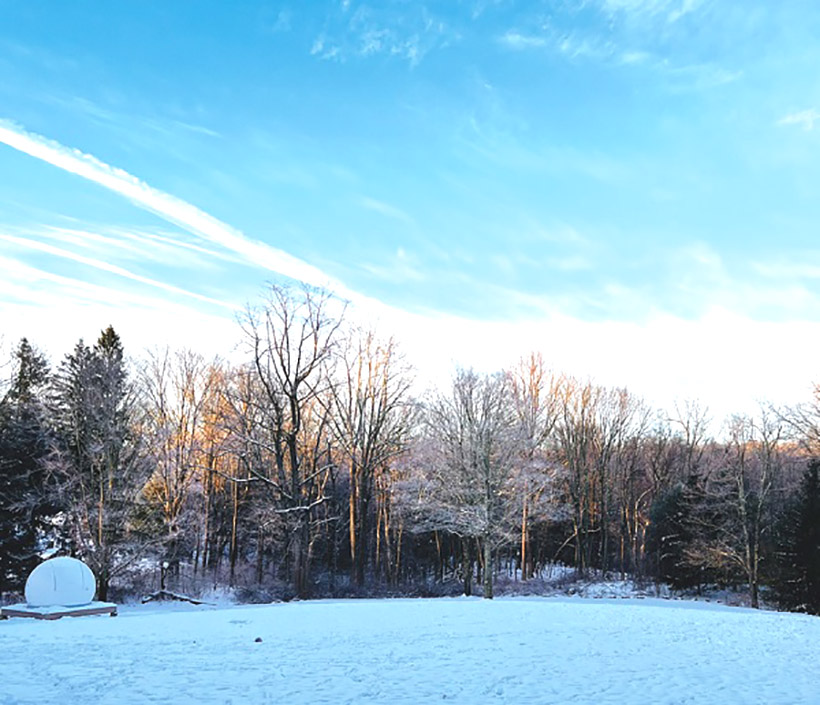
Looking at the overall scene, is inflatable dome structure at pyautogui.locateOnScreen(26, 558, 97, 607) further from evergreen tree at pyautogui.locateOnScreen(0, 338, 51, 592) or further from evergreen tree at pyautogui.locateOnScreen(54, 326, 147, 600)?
evergreen tree at pyautogui.locateOnScreen(0, 338, 51, 592)

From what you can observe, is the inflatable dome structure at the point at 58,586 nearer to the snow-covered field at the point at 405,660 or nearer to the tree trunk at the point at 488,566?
the snow-covered field at the point at 405,660

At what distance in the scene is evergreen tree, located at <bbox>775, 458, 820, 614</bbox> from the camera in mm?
26625

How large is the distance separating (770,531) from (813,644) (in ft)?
63.2

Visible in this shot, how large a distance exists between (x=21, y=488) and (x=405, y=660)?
2308 cm

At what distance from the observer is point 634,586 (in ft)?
113

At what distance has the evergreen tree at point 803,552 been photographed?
26.6m

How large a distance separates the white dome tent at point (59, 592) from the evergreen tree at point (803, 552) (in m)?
25.8

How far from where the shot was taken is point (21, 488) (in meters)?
28.0

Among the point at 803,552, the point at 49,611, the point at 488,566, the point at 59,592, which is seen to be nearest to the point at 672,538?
the point at 803,552

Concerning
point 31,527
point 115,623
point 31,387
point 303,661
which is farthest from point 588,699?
point 31,387

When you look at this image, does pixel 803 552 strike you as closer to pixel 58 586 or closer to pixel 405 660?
pixel 405 660

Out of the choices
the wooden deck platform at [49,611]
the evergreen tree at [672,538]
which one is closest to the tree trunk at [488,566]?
the evergreen tree at [672,538]

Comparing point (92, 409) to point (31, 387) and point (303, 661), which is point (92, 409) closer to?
point (31, 387)

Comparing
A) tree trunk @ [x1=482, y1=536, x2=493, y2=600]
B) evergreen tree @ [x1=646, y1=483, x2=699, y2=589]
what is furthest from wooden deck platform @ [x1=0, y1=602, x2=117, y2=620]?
evergreen tree @ [x1=646, y1=483, x2=699, y2=589]
